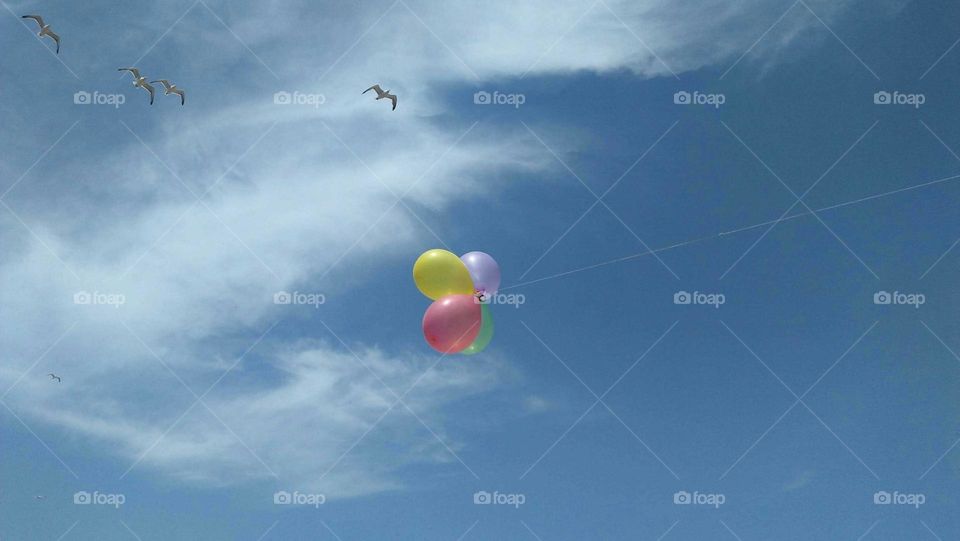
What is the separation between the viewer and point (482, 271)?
19875 mm

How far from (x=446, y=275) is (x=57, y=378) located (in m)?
10.8

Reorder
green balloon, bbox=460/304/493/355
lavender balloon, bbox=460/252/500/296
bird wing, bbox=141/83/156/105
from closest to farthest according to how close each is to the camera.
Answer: green balloon, bbox=460/304/493/355 < lavender balloon, bbox=460/252/500/296 < bird wing, bbox=141/83/156/105

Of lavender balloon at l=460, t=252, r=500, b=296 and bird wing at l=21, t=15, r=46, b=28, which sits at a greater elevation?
bird wing at l=21, t=15, r=46, b=28

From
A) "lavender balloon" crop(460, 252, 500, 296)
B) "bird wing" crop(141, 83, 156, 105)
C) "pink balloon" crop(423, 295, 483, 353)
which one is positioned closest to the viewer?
"pink balloon" crop(423, 295, 483, 353)

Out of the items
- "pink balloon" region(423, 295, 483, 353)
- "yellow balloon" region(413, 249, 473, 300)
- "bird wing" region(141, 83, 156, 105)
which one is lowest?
"pink balloon" region(423, 295, 483, 353)

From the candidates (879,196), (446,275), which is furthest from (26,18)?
(879,196)

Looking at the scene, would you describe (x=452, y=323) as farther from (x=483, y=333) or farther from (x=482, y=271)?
(x=482, y=271)

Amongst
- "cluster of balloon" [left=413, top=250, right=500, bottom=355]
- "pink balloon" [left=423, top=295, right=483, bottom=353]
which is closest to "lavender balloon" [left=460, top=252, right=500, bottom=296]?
"cluster of balloon" [left=413, top=250, right=500, bottom=355]

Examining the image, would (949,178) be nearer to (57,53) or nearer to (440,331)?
(440,331)

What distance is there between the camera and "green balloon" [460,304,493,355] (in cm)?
1947

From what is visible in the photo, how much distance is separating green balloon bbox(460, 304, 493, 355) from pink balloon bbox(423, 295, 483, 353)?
0.24m

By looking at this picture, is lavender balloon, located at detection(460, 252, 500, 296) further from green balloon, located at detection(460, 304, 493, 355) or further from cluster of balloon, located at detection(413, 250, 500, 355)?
green balloon, located at detection(460, 304, 493, 355)

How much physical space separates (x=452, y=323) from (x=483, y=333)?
1.09 metres

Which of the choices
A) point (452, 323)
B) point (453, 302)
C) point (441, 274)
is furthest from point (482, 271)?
point (452, 323)
